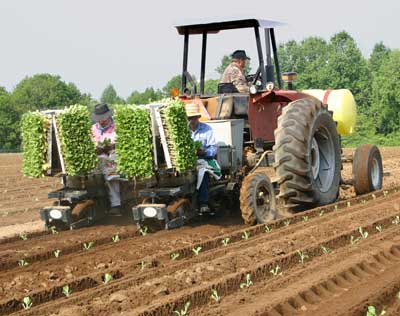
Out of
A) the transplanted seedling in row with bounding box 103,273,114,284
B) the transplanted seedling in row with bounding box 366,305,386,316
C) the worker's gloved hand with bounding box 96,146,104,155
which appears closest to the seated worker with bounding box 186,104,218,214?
the worker's gloved hand with bounding box 96,146,104,155

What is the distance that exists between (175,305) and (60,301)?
95 centimetres

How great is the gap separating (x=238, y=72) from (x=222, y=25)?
2.64 ft

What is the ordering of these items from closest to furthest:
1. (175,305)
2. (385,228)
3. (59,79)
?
1. (175,305)
2. (385,228)
3. (59,79)

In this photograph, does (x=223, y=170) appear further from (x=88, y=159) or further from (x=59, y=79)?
(x=59, y=79)

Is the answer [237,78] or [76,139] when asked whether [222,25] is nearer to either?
[237,78]

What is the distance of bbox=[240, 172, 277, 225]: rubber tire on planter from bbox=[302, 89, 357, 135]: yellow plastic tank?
9.80ft

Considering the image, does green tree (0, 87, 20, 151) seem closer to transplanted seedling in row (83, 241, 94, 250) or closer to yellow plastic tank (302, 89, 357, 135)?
yellow plastic tank (302, 89, 357, 135)

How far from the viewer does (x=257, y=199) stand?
9.24 meters

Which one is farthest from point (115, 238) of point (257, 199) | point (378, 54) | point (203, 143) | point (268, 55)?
point (378, 54)

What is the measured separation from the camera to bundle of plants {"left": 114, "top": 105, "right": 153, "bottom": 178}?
834 cm

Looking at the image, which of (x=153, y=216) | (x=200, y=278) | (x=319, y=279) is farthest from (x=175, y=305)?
(x=153, y=216)

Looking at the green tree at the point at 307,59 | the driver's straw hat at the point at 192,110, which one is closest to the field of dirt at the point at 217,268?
the driver's straw hat at the point at 192,110

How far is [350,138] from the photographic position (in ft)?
183

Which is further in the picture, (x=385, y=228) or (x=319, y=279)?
(x=385, y=228)
